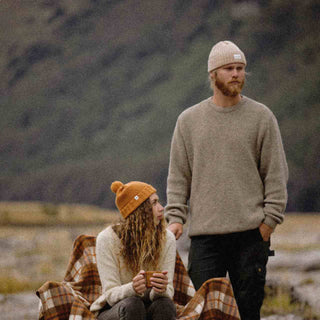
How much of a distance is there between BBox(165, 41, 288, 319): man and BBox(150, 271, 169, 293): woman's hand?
1.15 ft

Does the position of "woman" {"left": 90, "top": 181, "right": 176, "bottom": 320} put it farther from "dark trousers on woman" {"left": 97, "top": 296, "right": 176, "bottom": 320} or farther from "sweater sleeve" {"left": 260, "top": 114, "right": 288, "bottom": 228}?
"sweater sleeve" {"left": 260, "top": 114, "right": 288, "bottom": 228}

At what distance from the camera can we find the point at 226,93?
9.28 ft

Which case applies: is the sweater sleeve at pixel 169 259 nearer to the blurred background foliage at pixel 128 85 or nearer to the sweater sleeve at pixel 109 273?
the sweater sleeve at pixel 109 273

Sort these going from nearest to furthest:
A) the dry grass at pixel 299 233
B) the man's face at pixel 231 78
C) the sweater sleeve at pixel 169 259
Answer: the sweater sleeve at pixel 169 259 < the man's face at pixel 231 78 < the dry grass at pixel 299 233

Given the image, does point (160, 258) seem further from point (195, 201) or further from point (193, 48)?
point (193, 48)

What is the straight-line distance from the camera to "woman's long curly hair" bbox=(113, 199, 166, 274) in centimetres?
267

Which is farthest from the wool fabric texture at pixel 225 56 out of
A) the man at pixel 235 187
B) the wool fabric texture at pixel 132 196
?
the wool fabric texture at pixel 132 196

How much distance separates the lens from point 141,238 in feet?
8.86

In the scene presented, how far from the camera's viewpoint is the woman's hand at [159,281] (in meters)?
2.50

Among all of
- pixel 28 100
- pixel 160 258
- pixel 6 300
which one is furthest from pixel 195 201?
pixel 28 100

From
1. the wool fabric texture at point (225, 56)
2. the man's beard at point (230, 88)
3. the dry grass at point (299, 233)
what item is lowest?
the man's beard at point (230, 88)

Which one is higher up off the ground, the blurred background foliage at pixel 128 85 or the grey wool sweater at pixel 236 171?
the blurred background foliage at pixel 128 85

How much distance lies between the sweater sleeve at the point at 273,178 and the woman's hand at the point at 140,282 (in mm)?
637

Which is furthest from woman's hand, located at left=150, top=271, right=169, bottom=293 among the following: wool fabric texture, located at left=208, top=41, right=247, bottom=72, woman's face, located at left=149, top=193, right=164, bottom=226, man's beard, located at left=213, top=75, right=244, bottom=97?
wool fabric texture, located at left=208, top=41, right=247, bottom=72
